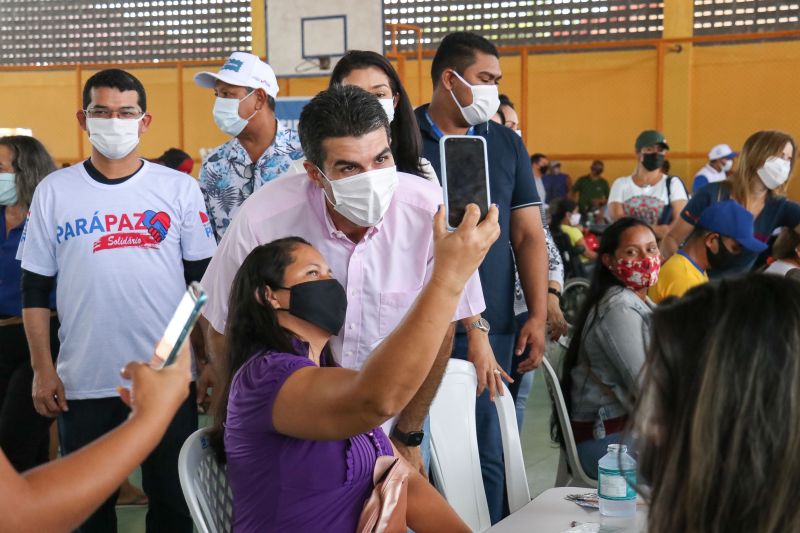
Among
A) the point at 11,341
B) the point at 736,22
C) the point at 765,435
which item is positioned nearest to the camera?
the point at 765,435

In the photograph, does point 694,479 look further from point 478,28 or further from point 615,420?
point 478,28

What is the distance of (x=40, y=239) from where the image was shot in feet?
9.87

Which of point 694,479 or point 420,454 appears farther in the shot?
point 420,454

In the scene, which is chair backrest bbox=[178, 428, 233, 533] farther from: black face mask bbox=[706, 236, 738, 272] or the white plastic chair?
black face mask bbox=[706, 236, 738, 272]

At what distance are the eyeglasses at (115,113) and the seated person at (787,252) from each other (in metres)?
2.71

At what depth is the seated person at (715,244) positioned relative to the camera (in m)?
4.04

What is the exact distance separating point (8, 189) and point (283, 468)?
97.6 inches

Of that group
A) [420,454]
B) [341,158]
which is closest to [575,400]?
[420,454]

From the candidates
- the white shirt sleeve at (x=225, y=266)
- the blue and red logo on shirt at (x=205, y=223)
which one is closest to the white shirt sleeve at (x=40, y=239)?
the blue and red logo on shirt at (x=205, y=223)

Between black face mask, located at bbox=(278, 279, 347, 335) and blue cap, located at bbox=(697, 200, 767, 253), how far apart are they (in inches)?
95.6

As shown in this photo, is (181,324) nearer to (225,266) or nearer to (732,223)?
(225,266)

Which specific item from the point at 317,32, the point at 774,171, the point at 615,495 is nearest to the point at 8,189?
the point at 615,495

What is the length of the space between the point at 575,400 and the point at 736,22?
10360mm

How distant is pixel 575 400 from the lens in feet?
10.9
